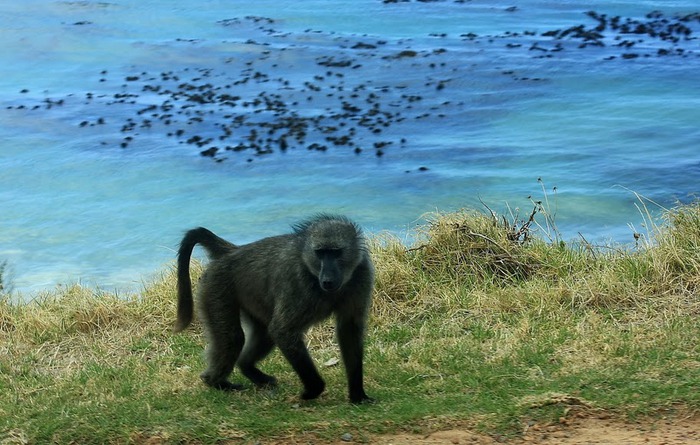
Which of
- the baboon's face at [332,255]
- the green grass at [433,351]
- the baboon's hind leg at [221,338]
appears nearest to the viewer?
the green grass at [433,351]

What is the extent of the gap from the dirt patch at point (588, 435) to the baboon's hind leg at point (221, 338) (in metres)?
1.37

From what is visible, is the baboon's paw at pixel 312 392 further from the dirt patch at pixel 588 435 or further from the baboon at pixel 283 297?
the dirt patch at pixel 588 435

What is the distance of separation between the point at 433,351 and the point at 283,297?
4.52 feet

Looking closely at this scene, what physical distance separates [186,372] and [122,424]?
1226 millimetres

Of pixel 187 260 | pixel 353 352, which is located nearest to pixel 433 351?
pixel 353 352

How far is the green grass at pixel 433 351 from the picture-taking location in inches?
221

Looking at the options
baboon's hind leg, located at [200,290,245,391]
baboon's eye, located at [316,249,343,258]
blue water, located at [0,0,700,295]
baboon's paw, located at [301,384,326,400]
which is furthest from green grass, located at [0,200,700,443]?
blue water, located at [0,0,700,295]

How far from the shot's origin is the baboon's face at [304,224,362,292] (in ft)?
19.1

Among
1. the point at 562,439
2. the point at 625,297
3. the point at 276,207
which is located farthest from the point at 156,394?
the point at 276,207

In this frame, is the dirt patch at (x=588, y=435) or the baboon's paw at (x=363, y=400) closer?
the dirt patch at (x=588, y=435)

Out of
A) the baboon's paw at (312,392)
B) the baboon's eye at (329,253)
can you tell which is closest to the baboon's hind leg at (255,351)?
the baboon's paw at (312,392)

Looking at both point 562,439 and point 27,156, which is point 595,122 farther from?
point 562,439

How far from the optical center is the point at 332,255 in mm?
5902

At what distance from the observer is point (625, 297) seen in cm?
776
